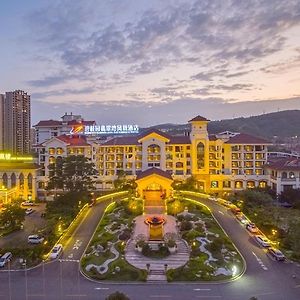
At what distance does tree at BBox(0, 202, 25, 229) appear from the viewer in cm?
3231

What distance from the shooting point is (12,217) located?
32.6 m

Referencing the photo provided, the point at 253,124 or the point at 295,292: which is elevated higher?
the point at 253,124

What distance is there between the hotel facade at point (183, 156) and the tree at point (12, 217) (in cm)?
1593

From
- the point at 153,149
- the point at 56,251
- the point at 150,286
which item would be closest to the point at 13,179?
the point at 153,149

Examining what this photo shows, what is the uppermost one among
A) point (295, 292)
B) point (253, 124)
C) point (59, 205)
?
point (253, 124)

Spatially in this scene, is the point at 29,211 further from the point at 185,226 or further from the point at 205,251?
the point at 205,251

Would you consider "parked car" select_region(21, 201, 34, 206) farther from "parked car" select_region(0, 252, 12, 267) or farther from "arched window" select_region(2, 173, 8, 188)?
"parked car" select_region(0, 252, 12, 267)

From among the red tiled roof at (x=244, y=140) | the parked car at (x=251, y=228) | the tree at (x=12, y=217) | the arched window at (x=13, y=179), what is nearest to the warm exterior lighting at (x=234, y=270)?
the parked car at (x=251, y=228)

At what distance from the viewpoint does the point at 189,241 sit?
91.8 ft

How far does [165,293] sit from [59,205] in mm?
19601

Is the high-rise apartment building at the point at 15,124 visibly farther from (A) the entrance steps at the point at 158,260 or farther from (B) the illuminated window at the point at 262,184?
(A) the entrance steps at the point at 158,260

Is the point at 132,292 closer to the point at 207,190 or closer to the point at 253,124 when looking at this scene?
the point at 207,190

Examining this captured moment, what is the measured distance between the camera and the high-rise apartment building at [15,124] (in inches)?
2982

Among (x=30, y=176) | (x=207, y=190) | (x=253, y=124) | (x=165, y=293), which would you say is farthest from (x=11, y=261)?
(x=253, y=124)
